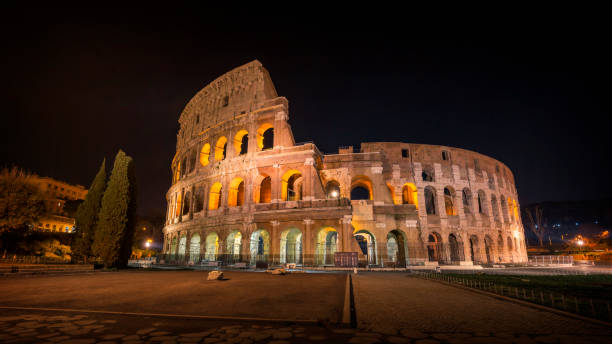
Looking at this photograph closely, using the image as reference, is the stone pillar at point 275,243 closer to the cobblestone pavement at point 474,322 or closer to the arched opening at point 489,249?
the cobblestone pavement at point 474,322

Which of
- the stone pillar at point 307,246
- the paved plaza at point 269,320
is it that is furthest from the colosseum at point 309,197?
the paved plaza at point 269,320

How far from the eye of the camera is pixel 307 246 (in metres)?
23.3

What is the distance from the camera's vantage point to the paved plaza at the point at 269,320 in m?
4.30

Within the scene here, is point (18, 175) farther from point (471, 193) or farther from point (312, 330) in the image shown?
point (471, 193)

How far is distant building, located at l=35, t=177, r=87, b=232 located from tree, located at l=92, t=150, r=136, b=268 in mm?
A: 9946

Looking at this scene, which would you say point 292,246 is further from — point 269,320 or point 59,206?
point 59,206

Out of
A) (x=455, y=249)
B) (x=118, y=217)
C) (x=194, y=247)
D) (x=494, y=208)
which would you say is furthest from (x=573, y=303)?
(x=494, y=208)

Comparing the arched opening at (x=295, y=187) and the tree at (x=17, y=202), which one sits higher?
the arched opening at (x=295, y=187)

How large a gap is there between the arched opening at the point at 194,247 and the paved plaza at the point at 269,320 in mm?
22690

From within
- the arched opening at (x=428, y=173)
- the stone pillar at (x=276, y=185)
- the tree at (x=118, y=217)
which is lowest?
the tree at (x=118, y=217)

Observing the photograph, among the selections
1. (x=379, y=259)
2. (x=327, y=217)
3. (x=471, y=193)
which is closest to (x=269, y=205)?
(x=327, y=217)

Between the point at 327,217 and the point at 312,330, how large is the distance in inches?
731

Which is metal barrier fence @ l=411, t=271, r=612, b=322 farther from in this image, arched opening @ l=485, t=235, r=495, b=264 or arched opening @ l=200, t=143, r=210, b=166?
arched opening @ l=200, t=143, r=210, b=166

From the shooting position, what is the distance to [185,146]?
36.3 meters
